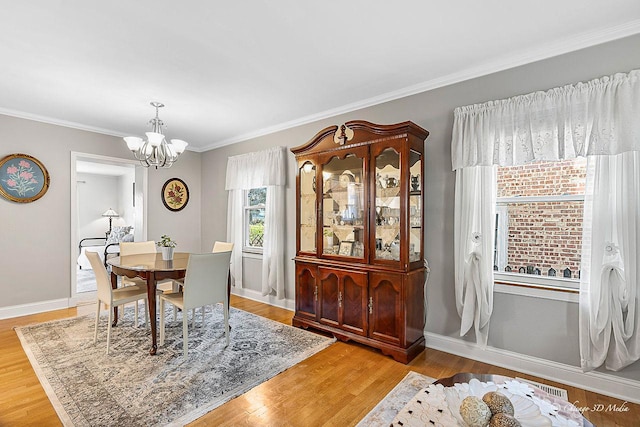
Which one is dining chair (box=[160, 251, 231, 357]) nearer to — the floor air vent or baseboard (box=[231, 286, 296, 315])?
baseboard (box=[231, 286, 296, 315])

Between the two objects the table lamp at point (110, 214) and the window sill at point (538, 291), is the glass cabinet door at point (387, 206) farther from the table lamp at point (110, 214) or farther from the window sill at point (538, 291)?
the table lamp at point (110, 214)

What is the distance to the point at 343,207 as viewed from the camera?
3312mm

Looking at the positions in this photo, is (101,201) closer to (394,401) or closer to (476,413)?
(394,401)

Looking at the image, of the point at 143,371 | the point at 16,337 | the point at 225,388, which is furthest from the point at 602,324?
the point at 16,337

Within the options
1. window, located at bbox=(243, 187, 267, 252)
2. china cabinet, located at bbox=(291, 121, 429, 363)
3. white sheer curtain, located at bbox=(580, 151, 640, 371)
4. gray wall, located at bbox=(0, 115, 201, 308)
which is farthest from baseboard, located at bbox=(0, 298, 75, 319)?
white sheer curtain, located at bbox=(580, 151, 640, 371)

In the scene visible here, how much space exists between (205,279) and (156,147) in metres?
1.69

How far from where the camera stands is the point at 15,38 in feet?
7.41

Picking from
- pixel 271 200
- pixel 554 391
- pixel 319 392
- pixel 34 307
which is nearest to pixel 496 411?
pixel 319 392

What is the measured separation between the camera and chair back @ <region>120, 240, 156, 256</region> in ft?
12.8

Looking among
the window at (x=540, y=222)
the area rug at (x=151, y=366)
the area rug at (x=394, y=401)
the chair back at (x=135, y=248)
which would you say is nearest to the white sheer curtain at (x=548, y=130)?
the window at (x=540, y=222)

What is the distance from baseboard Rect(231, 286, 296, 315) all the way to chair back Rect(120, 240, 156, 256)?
151 centimetres

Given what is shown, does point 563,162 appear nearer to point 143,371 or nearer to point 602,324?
point 602,324

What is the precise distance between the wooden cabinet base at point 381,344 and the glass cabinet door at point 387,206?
782 millimetres

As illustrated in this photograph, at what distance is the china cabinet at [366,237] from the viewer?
2.81m
